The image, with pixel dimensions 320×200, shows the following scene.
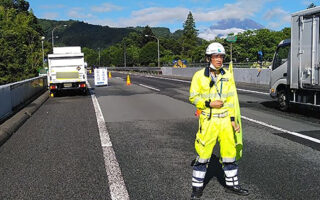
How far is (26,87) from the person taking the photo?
15445 mm

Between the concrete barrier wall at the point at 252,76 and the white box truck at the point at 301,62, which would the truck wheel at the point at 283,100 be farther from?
the concrete barrier wall at the point at 252,76

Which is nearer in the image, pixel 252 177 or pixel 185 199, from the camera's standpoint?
pixel 185 199

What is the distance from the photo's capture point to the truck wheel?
11.7 meters

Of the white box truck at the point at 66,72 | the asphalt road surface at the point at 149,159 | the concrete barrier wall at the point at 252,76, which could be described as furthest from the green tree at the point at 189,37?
the asphalt road surface at the point at 149,159

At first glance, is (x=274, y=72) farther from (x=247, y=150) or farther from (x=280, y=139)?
(x=247, y=150)

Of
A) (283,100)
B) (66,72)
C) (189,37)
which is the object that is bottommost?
(283,100)

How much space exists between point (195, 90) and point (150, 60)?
122 m

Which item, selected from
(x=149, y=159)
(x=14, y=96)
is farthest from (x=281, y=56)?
(x=14, y=96)

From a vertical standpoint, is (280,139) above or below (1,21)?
below

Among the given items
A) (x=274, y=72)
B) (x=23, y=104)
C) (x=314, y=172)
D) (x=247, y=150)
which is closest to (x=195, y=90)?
(x=314, y=172)

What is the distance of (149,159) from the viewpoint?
6.05 meters

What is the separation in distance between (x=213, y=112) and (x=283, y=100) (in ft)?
28.0

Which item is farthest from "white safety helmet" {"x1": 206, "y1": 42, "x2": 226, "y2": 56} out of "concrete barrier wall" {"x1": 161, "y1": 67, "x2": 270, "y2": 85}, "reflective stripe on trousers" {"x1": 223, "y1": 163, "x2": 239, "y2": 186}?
"concrete barrier wall" {"x1": 161, "y1": 67, "x2": 270, "y2": 85}

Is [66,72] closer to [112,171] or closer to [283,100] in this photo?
[283,100]
